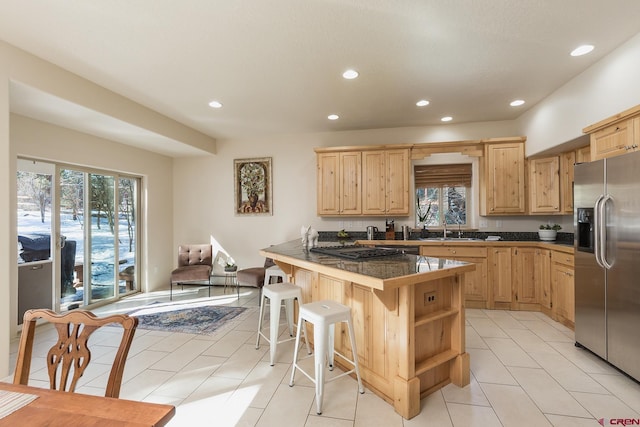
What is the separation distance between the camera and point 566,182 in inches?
155

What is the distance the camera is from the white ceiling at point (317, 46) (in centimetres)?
212

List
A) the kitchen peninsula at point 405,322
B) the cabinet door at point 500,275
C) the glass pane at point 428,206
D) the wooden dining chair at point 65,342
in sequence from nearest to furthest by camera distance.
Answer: the wooden dining chair at point 65,342
the kitchen peninsula at point 405,322
the cabinet door at point 500,275
the glass pane at point 428,206

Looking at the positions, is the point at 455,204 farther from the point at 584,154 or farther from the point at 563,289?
the point at 563,289

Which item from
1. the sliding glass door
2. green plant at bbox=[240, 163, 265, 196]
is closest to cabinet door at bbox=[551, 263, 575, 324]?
green plant at bbox=[240, 163, 265, 196]

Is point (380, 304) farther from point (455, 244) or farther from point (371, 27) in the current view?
point (455, 244)

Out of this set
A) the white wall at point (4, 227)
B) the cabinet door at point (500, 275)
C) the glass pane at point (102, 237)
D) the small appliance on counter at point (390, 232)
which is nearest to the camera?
the white wall at point (4, 227)

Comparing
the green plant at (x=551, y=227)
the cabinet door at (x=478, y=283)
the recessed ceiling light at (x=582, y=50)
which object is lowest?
the cabinet door at (x=478, y=283)

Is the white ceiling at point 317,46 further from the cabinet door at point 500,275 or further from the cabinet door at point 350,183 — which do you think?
the cabinet door at point 500,275

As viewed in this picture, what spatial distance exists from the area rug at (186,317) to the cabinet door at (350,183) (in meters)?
2.15

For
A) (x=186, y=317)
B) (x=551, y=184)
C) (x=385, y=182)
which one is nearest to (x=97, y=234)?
(x=186, y=317)

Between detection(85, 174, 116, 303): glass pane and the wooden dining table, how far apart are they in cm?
423

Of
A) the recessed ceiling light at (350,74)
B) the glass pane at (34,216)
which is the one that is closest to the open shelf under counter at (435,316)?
the recessed ceiling light at (350,74)

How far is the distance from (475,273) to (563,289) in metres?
0.95

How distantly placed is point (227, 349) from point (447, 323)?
2013 mm
